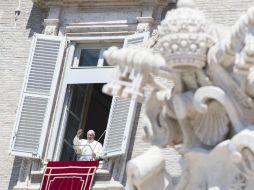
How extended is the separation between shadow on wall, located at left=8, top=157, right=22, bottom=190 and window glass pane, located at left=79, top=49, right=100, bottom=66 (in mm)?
1826

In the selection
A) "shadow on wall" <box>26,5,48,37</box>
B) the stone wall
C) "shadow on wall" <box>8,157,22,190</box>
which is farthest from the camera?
"shadow on wall" <box>26,5,48,37</box>

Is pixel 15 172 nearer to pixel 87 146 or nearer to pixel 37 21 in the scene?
pixel 87 146

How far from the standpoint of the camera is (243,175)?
9.84 m

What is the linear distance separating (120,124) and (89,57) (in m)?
1.57

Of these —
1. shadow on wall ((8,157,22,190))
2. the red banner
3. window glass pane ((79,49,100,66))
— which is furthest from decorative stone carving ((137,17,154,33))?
shadow on wall ((8,157,22,190))

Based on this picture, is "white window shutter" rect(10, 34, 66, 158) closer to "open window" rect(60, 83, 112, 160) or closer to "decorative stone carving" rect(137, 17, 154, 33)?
"open window" rect(60, 83, 112, 160)

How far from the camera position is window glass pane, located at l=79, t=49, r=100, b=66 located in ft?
79.2

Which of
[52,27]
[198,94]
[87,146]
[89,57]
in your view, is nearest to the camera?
[198,94]

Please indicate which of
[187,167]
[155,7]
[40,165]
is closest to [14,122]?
[40,165]

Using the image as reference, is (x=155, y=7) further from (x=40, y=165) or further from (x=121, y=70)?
(x=121, y=70)

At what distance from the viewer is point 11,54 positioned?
24891 mm

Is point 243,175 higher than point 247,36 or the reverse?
the reverse

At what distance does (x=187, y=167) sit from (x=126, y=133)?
501 inches

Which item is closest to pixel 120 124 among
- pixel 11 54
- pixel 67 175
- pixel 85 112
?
pixel 67 175
